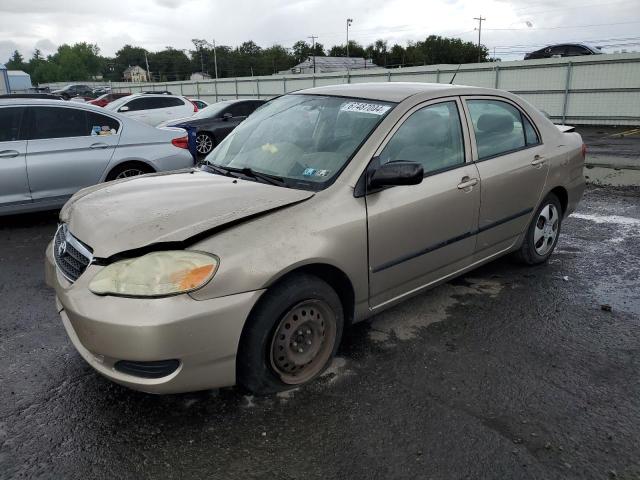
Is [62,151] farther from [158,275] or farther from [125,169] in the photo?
[158,275]

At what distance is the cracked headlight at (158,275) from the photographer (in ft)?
7.80

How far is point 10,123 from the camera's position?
19.7 ft

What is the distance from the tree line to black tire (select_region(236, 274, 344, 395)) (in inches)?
3322

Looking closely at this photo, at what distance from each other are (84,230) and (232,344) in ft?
3.46

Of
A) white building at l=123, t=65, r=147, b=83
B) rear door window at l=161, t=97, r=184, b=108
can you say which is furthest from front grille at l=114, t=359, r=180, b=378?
white building at l=123, t=65, r=147, b=83

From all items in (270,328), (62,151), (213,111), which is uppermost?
(213,111)

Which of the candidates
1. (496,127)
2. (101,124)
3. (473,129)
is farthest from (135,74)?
(473,129)

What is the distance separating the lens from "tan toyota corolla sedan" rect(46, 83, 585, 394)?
2.43 meters

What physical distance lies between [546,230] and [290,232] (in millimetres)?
3085

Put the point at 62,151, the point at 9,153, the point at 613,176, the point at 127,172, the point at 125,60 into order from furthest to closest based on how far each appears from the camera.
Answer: the point at 125,60 → the point at 613,176 → the point at 127,172 → the point at 62,151 → the point at 9,153

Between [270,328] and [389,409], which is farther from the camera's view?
[389,409]

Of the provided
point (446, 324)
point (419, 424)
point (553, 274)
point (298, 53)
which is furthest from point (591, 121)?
point (298, 53)

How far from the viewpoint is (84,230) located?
9.24ft

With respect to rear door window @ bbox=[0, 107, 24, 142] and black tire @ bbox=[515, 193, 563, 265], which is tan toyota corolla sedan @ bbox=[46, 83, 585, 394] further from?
rear door window @ bbox=[0, 107, 24, 142]
